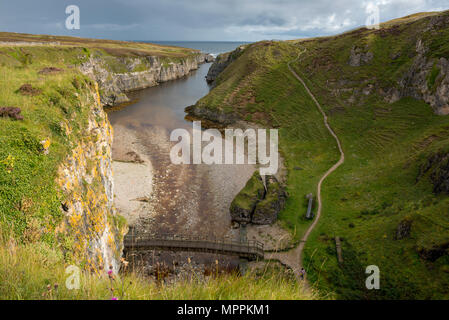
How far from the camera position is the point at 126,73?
117188 mm

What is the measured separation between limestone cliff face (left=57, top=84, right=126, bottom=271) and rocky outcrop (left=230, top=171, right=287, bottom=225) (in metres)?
16.4

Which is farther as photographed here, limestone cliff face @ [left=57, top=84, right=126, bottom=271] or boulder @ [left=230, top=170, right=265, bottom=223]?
boulder @ [left=230, top=170, right=265, bottom=223]

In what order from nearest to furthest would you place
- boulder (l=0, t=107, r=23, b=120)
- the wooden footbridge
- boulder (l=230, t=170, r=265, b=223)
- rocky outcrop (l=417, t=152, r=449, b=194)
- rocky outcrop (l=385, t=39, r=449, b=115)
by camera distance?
boulder (l=0, t=107, r=23, b=120) < the wooden footbridge < rocky outcrop (l=417, t=152, r=449, b=194) < boulder (l=230, t=170, r=265, b=223) < rocky outcrop (l=385, t=39, r=449, b=115)

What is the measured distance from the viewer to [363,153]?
49.3 m

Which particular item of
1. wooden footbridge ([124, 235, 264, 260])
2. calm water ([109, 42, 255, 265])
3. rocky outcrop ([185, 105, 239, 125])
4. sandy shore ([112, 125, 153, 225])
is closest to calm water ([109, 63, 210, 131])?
calm water ([109, 42, 255, 265])

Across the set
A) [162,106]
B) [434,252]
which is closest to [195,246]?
[434,252]

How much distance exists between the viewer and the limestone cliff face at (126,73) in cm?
9456

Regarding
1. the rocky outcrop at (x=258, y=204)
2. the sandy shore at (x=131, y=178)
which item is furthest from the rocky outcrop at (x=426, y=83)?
the sandy shore at (x=131, y=178)

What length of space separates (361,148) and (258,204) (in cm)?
2934

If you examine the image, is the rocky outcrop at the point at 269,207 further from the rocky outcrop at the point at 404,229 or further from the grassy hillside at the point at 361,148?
the rocky outcrop at the point at 404,229

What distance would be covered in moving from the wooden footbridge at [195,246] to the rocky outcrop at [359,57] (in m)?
71.2

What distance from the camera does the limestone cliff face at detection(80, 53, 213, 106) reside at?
94.6 m

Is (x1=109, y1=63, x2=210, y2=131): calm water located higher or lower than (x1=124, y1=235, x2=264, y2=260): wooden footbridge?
higher

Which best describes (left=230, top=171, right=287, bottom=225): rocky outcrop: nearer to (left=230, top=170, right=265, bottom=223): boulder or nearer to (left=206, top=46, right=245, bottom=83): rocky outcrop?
(left=230, top=170, right=265, bottom=223): boulder
